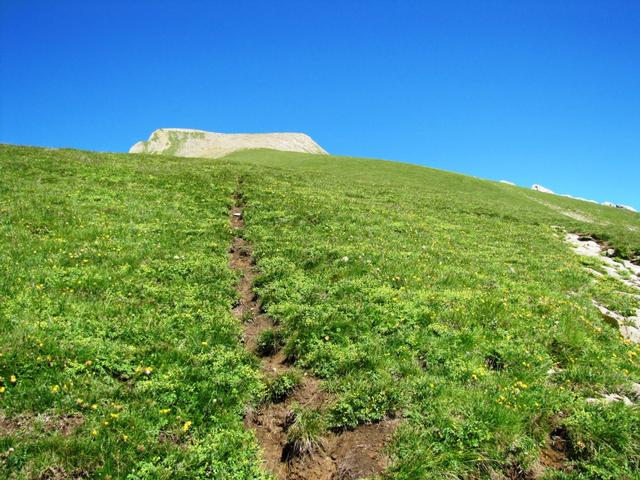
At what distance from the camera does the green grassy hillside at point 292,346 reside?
297 inches

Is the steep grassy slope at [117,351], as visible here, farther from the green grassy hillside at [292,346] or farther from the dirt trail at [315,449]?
the dirt trail at [315,449]

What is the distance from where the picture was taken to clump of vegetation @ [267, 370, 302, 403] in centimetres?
936

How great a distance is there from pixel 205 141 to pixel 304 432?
157m

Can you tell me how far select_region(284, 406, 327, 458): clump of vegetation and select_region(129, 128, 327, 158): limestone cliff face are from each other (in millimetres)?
130119

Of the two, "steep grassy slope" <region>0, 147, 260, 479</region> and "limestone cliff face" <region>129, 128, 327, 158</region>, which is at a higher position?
"limestone cliff face" <region>129, 128, 327, 158</region>

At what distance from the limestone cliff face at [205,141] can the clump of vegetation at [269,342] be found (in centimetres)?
12692

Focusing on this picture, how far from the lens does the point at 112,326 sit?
34.5ft

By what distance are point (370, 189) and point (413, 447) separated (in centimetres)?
3318

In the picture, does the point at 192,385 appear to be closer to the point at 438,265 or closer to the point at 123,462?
the point at 123,462

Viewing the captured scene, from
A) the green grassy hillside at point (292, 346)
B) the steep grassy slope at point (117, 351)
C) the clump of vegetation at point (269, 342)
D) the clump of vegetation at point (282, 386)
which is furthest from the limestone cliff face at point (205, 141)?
the clump of vegetation at point (282, 386)

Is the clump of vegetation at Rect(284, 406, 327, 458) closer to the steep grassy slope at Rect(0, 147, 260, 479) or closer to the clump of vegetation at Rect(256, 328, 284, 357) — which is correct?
the steep grassy slope at Rect(0, 147, 260, 479)

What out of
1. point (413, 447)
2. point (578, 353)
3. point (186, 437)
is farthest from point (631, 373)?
point (186, 437)

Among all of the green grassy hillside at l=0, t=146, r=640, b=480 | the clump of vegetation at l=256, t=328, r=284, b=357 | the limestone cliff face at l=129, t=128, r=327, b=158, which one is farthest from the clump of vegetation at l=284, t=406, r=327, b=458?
the limestone cliff face at l=129, t=128, r=327, b=158

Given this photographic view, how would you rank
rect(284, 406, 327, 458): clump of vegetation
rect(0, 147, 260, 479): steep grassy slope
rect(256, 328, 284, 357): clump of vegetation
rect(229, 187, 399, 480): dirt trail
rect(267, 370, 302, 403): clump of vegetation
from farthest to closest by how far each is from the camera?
rect(256, 328, 284, 357): clump of vegetation < rect(267, 370, 302, 403): clump of vegetation < rect(284, 406, 327, 458): clump of vegetation < rect(229, 187, 399, 480): dirt trail < rect(0, 147, 260, 479): steep grassy slope
